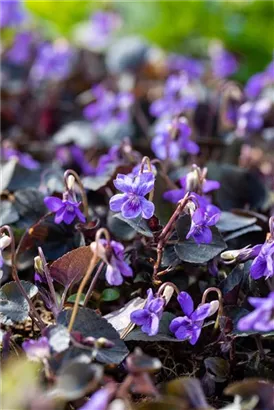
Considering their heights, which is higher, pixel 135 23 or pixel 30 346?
pixel 30 346

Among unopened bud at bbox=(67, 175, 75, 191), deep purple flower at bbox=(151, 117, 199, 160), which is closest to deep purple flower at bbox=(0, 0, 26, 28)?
deep purple flower at bbox=(151, 117, 199, 160)

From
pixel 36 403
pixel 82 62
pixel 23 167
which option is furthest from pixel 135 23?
pixel 36 403

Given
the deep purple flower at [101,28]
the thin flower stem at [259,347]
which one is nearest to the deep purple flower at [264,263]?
the thin flower stem at [259,347]

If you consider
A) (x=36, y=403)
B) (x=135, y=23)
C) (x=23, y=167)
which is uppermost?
(x=36, y=403)

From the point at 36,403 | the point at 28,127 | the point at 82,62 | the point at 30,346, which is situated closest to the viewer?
the point at 36,403

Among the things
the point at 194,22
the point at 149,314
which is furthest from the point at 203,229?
the point at 194,22

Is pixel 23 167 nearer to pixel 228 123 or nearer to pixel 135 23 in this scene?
pixel 228 123

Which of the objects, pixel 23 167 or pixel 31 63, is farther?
pixel 31 63
